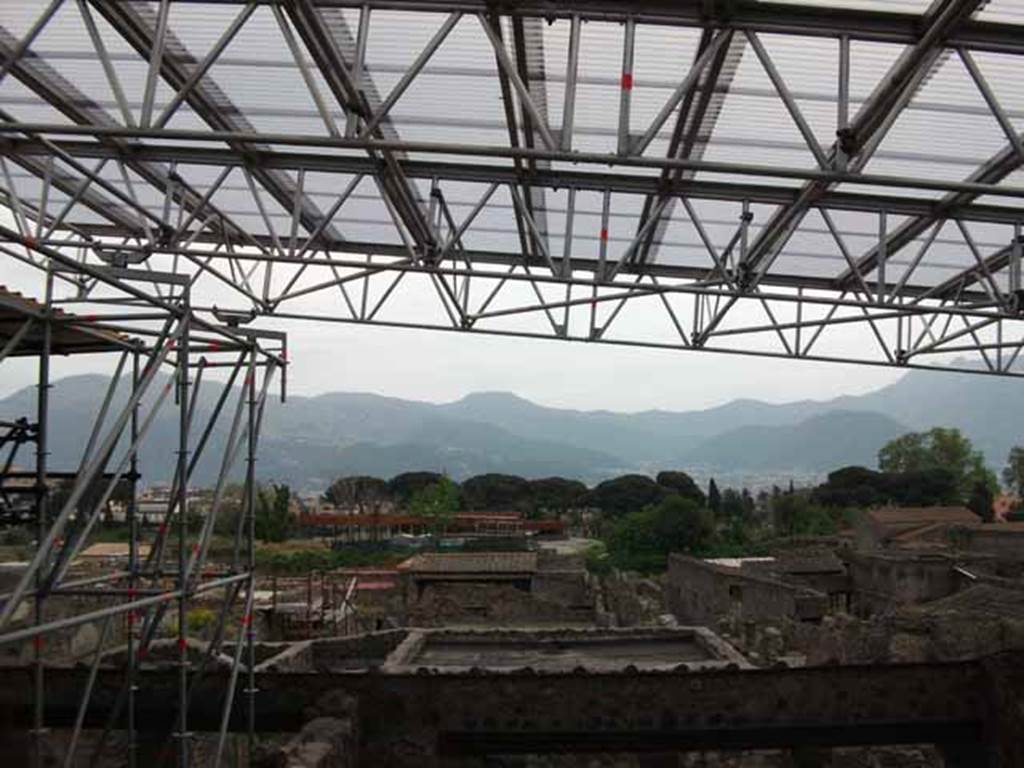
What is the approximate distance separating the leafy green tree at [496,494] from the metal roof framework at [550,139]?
260 ft

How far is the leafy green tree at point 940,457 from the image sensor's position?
279 feet

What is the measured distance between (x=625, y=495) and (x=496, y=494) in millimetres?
13194

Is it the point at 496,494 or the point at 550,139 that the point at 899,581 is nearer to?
the point at 550,139

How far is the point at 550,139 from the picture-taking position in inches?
273

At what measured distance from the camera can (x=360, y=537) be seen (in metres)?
72.3

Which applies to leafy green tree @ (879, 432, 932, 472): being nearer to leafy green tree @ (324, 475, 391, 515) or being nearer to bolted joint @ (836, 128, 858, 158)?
leafy green tree @ (324, 475, 391, 515)

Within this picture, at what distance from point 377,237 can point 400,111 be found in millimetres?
4659

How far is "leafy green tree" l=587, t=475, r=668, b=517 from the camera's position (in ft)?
287

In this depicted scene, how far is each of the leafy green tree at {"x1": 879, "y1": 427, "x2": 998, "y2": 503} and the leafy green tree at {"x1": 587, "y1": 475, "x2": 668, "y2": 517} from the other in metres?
22.0

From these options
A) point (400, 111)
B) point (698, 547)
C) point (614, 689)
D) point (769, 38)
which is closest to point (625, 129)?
point (769, 38)

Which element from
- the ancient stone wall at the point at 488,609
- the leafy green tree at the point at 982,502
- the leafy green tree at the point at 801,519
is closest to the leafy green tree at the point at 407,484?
the leafy green tree at the point at 801,519

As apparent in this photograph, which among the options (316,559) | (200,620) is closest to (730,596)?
(200,620)

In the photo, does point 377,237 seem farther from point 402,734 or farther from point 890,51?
point 890,51

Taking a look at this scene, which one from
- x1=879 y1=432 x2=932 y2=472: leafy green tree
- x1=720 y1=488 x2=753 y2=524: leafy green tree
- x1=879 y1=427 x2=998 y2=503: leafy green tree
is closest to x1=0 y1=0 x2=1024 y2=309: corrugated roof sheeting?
x1=720 y1=488 x2=753 y2=524: leafy green tree
